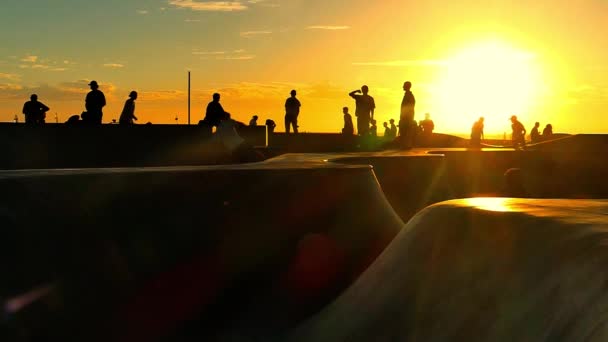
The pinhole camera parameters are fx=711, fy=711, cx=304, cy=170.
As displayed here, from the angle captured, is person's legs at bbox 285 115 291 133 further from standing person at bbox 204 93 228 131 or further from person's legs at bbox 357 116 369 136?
standing person at bbox 204 93 228 131

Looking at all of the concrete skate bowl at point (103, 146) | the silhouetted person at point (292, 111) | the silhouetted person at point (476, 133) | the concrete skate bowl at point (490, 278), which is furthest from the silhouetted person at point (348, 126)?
the concrete skate bowl at point (490, 278)

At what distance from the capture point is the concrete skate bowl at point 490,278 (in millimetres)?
2484

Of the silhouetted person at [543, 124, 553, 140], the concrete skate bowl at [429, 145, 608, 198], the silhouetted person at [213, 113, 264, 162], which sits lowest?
the concrete skate bowl at [429, 145, 608, 198]

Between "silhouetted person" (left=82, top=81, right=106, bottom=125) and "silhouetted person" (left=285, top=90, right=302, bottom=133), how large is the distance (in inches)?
253

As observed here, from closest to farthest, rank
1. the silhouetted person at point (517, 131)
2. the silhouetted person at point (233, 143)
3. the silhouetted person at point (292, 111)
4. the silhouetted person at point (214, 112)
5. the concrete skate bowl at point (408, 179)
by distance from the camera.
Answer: the concrete skate bowl at point (408, 179) < the silhouetted person at point (233, 143) < the silhouetted person at point (214, 112) < the silhouetted person at point (292, 111) < the silhouetted person at point (517, 131)

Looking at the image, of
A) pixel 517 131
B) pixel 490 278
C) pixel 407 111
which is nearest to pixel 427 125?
pixel 517 131

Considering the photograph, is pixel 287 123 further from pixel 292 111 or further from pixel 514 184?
pixel 514 184

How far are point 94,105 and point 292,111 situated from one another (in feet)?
23.6

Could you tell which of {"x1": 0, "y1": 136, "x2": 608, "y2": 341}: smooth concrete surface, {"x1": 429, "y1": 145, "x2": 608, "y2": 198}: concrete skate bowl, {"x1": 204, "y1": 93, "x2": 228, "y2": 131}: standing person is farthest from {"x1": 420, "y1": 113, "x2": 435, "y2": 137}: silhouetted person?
{"x1": 0, "y1": 136, "x2": 608, "y2": 341}: smooth concrete surface

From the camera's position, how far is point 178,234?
5199 millimetres

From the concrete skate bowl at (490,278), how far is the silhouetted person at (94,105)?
47.1ft

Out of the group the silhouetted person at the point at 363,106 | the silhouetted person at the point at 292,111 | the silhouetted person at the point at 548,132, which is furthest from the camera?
the silhouetted person at the point at 548,132

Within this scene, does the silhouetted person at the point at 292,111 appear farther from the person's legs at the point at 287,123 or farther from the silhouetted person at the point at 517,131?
the silhouetted person at the point at 517,131

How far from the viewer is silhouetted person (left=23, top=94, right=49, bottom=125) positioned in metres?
18.9
